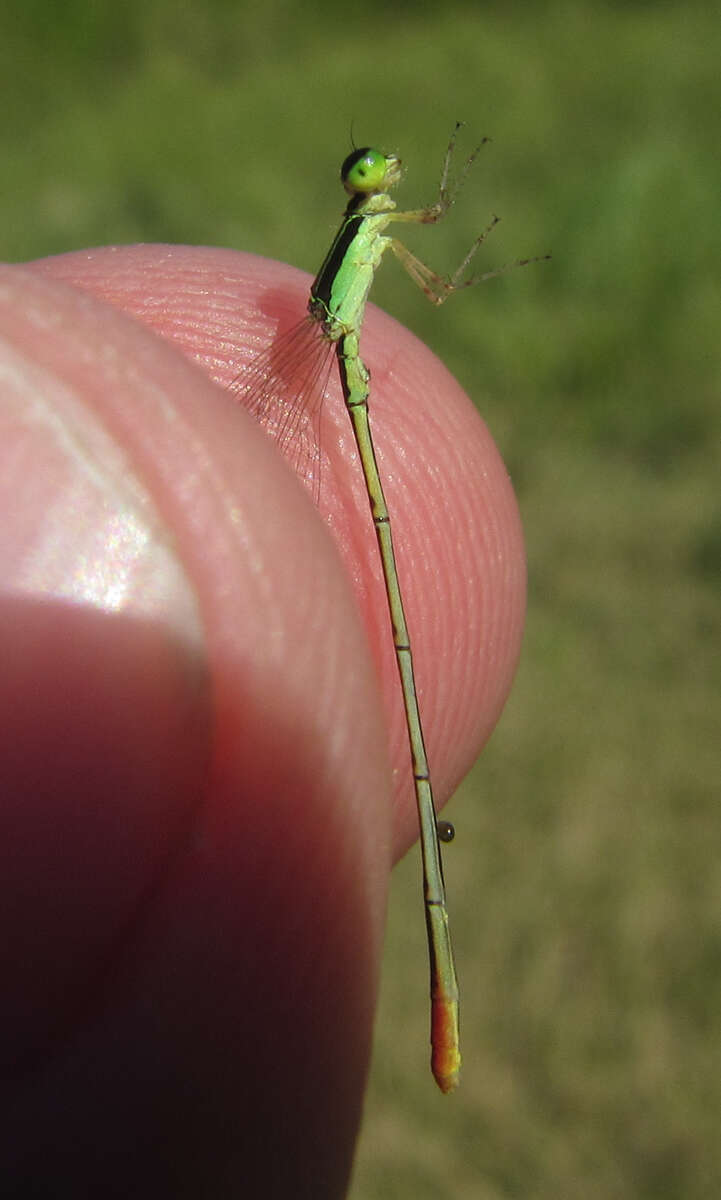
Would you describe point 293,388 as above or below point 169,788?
above

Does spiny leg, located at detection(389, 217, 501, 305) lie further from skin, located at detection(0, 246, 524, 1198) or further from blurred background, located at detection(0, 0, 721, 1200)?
blurred background, located at detection(0, 0, 721, 1200)

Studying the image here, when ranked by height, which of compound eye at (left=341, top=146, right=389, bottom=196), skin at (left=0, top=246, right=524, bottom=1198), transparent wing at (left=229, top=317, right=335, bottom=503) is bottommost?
skin at (left=0, top=246, right=524, bottom=1198)

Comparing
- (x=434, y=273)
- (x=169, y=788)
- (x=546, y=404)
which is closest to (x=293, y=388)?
(x=434, y=273)

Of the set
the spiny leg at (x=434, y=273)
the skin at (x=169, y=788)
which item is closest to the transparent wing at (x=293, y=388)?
the spiny leg at (x=434, y=273)

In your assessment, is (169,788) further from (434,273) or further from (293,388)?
(434,273)

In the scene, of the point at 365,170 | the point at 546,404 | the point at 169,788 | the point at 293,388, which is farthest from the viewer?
the point at 546,404

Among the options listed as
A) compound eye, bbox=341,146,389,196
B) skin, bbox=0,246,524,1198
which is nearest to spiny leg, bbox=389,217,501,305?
compound eye, bbox=341,146,389,196

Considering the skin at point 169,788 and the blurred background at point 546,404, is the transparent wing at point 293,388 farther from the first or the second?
the blurred background at point 546,404
